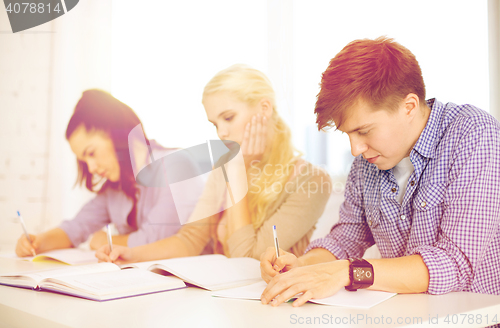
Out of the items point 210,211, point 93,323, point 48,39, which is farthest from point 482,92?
point 93,323

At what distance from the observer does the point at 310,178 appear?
5.45 ft

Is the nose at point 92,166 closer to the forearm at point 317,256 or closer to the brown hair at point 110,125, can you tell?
the brown hair at point 110,125

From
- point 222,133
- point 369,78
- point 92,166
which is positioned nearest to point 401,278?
point 369,78

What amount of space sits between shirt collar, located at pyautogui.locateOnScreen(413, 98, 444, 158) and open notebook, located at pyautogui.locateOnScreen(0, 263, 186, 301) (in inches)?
23.7

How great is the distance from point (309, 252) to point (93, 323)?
0.63 metres

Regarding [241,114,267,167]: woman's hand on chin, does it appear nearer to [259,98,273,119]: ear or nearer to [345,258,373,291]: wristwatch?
[259,98,273,119]: ear

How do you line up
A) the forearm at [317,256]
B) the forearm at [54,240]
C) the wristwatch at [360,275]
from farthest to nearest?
the forearm at [54,240]
the forearm at [317,256]
the wristwatch at [360,275]

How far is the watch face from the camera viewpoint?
0.77 meters

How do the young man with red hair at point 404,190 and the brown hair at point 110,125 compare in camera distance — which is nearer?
the young man with red hair at point 404,190

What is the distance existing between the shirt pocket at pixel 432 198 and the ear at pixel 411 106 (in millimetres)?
168

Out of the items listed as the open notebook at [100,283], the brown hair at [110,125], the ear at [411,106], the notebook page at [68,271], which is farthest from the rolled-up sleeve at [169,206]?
the ear at [411,106]

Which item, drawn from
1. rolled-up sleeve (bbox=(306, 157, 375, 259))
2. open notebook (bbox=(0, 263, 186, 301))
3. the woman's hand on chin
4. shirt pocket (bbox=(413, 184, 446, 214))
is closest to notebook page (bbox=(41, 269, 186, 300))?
open notebook (bbox=(0, 263, 186, 301))

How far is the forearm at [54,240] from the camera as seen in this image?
A: 1523mm

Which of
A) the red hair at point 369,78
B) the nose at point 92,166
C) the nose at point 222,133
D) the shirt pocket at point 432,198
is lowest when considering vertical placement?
the nose at point 92,166
